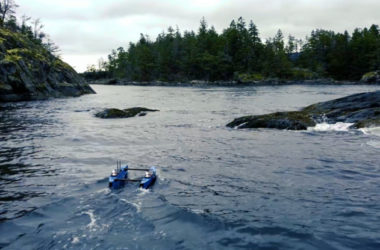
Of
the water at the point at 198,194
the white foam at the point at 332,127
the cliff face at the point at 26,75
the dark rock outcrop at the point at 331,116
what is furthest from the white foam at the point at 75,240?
the cliff face at the point at 26,75

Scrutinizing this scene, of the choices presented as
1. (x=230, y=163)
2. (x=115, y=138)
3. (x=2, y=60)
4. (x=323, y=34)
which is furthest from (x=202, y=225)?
(x=323, y=34)

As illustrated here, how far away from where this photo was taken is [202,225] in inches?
312

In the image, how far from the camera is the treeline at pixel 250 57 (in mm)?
113438

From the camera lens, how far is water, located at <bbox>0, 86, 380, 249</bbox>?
7.30 meters

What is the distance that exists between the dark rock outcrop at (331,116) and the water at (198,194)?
2777 millimetres

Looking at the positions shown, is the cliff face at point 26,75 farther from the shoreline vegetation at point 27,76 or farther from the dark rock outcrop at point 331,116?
the dark rock outcrop at point 331,116

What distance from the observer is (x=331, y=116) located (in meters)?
23.6

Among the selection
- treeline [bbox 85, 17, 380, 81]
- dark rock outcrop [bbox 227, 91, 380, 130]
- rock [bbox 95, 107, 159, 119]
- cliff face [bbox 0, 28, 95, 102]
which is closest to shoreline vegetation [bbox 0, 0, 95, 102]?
cliff face [bbox 0, 28, 95, 102]

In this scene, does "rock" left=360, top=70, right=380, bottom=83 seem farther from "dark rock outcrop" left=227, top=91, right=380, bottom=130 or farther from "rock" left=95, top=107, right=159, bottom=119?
"rock" left=95, top=107, right=159, bottom=119

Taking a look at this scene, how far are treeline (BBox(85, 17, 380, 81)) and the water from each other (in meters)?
95.7

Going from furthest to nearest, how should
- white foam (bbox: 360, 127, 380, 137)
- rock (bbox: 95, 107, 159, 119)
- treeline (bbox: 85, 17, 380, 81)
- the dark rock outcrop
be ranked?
1. treeline (bbox: 85, 17, 380, 81)
2. rock (bbox: 95, 107, 159, 119)
3. the dark rock outcrop
4. white foam (bbox: 360, 127, 380, 137)

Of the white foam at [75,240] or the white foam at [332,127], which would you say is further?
the white foam at [332,127]

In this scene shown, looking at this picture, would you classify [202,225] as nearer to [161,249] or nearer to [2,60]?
[161,249]

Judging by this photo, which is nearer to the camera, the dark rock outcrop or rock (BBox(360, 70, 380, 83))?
the dark rock outcrop
